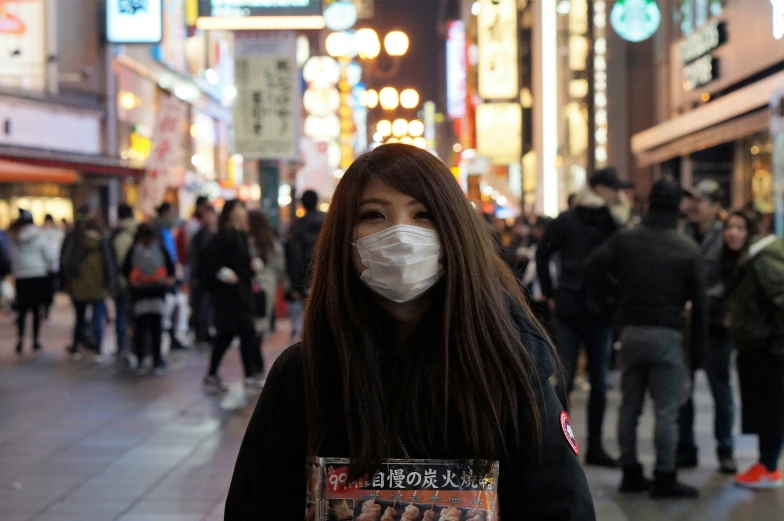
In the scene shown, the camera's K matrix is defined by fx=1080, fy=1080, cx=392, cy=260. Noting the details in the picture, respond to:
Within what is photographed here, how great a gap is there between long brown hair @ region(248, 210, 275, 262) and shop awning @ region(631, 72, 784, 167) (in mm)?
7073

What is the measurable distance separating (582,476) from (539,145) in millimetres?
37645

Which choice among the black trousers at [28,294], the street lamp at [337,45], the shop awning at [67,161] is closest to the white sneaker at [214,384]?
the black trousers at [28,294]

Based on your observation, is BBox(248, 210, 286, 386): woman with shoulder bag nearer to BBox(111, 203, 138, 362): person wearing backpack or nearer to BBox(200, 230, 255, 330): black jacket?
BBox(200, 230, 255, 330): black jacket

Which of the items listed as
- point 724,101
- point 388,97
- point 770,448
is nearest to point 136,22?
point 724,101

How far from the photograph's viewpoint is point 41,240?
15.1m

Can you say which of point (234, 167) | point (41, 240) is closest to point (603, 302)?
point (41, 240)

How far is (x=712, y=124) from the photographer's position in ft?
69.4

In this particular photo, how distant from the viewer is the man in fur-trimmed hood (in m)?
8.13

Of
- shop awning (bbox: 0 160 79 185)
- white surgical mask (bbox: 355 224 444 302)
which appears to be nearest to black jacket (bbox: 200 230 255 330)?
white surgical mask (bbox: 355 224 444 302)

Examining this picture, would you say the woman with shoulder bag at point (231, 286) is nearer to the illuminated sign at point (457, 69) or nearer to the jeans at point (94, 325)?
the jeans at point (94, 325)

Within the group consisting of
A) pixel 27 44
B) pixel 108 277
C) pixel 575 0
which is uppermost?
pixel 575 0

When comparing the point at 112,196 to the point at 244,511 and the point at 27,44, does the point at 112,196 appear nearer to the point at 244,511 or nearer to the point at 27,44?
the point at 27,44

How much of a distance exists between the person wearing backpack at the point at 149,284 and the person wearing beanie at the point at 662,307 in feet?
23.0

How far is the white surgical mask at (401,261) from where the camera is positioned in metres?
2.27
